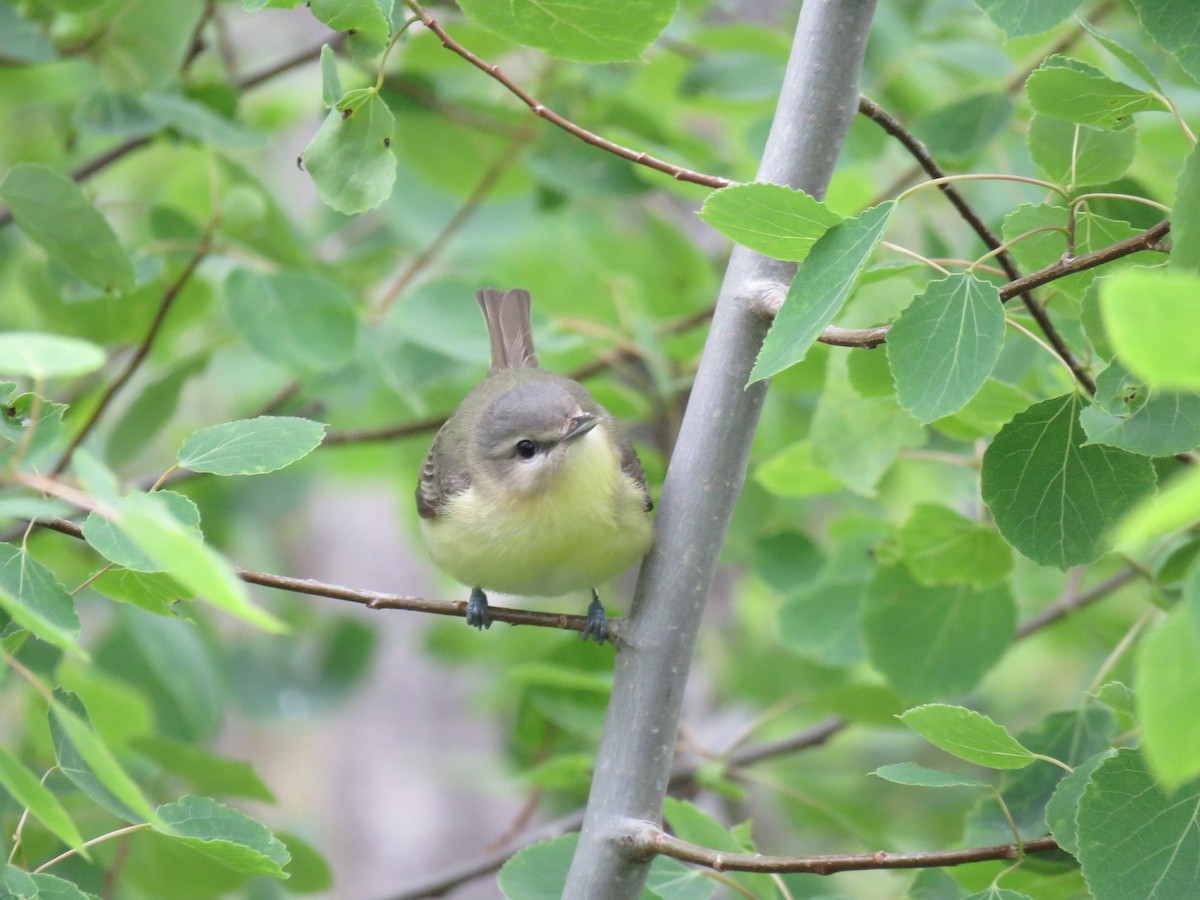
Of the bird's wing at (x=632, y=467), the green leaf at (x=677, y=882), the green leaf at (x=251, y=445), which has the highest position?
the green leaf at (x=251, y=445)

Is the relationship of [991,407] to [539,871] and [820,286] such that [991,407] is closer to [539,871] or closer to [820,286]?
[820,286]

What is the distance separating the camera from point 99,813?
3029mm

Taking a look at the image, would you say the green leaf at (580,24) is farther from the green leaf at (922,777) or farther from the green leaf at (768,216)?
the green leaf at (922,777)

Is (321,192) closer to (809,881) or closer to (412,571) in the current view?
(809,881)

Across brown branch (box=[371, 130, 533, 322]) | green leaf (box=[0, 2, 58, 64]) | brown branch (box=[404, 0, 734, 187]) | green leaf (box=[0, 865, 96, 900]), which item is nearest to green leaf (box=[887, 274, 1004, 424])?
brown branch (box=[404, 0, 734, 187])

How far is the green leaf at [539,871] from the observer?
7.22 feet

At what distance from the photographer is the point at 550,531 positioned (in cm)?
288

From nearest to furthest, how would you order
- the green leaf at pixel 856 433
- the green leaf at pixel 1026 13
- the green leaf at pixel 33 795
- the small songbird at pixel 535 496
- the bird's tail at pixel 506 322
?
the green leaf at pixel 33 795 < the green leaf at pixel 1026 13 < the green leaf at pixel 856 433 < the small songbird at pixel 535 496 < the bird's tail at pixel 506 322

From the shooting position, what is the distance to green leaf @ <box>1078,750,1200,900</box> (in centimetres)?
161

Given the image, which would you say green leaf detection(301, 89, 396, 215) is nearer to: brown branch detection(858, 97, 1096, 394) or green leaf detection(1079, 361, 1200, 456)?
→ brown branch detection(858, 97, 1096, 394)

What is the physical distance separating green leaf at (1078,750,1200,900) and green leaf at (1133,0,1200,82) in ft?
3.08

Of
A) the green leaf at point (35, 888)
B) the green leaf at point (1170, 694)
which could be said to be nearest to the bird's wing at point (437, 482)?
the green leaf at point (35, 888)

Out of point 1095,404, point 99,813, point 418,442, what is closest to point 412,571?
point 418,442

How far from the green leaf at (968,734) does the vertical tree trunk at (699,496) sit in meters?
0.48
